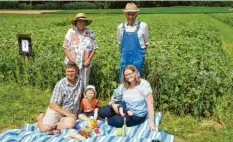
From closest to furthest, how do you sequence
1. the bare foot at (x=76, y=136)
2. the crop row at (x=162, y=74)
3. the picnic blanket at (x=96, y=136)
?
the picnic blanket at (x=96, y=136) < the bare foot at (x=76, y=136) < the crop row at (x=162, y=74)

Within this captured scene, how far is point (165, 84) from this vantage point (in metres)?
8.35

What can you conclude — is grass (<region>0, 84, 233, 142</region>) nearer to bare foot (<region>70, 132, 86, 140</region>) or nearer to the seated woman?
the seated woman

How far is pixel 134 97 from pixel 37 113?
2.46m

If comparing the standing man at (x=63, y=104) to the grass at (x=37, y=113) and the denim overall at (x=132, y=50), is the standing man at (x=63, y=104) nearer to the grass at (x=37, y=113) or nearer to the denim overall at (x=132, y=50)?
the grass at (x=37, y=113)

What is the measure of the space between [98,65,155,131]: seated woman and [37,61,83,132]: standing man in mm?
631

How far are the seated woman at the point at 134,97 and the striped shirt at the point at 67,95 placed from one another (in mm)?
584

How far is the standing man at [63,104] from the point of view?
21.6ft

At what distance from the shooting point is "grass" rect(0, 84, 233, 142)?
23.7 ft

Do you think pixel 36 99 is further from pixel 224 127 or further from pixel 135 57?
pixel 224 127

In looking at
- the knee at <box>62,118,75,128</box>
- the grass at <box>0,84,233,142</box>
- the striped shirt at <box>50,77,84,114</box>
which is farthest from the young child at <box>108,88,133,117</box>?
the grass at <box>0,84,233,142</box>

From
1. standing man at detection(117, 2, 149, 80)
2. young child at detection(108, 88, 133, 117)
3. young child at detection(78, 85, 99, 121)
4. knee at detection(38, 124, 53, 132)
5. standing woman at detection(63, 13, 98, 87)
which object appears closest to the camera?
knee at detection(38, 124, 53, 132)

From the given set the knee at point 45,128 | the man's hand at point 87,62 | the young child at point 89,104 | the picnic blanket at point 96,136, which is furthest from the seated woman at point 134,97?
the man's hand at point 87,62

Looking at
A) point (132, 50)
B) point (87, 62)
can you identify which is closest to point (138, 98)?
point (132, 50)

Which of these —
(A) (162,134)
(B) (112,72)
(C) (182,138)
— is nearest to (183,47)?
(B) (112,72)
